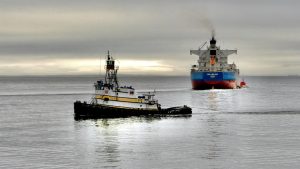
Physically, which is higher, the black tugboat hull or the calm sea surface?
the black tugboat hull

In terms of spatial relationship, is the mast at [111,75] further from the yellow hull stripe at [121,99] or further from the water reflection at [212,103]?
the water reflection at [212,103]

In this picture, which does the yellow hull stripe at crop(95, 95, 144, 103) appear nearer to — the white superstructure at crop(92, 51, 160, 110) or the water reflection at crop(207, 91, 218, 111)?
the white superstructure at crop(92, 51, 160, 110)

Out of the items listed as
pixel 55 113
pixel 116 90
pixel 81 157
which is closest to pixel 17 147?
pixel 81 157

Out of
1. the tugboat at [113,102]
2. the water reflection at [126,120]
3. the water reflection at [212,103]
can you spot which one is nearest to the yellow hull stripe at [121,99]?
the tugboat at [113,102]

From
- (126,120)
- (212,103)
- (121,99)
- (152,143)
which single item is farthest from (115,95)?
(212,103)

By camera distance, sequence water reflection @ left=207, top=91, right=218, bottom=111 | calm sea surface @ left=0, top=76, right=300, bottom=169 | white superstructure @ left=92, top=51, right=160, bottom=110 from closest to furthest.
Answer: calm sea surface @ left=0, top=76, right=300, bottom=169, white superstructure @ left=92, top=51, right=160, bottom=110, water reflection @ left=207, top=91, right=218, bottom=111

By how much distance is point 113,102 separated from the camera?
3620 inches

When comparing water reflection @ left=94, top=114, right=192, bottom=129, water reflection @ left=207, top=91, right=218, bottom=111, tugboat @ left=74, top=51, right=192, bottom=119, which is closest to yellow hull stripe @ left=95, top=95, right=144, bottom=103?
tugboat @ left=74, top=51, right=192, bottom=119

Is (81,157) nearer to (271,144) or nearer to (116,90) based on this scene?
(271,144)

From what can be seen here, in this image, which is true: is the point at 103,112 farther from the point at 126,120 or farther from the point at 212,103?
the point at 212,103

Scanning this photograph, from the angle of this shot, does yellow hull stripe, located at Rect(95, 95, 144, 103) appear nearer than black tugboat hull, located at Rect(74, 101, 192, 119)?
Yes

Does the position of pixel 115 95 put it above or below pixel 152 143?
above

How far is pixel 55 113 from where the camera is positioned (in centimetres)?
11019

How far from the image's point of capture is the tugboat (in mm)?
90875
